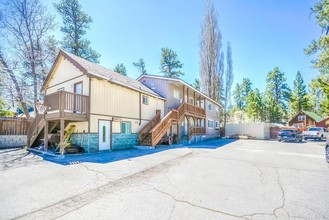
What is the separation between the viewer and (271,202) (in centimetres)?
400

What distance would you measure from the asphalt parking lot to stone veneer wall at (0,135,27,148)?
11.2m

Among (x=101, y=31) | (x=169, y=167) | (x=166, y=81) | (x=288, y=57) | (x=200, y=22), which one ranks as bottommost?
(x=169, y=167)

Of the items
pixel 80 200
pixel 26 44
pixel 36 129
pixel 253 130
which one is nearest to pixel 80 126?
pixel 36 129

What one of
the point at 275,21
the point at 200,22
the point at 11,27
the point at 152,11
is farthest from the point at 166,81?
the point at 200,22

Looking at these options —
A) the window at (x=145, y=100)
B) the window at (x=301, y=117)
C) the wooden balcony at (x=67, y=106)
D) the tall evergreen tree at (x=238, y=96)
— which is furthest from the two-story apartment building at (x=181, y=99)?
the window at (x=301, y=117)

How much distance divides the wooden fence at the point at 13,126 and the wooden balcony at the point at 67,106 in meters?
7.02

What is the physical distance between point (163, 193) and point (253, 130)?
91.5 feet

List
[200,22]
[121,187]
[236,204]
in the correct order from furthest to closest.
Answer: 1. [200,22]
2. [121,187]
3. [236,204]

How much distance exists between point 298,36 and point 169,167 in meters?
18.2

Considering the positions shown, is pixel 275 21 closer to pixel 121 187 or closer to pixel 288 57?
pixel 288 57

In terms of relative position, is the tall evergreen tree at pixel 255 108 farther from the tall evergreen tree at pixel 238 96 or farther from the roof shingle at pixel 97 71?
the roof shingle at pixel 97 71

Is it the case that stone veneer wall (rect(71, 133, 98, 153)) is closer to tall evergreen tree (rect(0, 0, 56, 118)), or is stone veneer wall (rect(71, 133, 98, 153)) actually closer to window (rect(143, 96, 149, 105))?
window (rect(143, 96, 149, 105))

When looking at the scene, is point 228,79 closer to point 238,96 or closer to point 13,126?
point 238,96

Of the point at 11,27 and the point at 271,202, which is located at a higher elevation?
the point at 11,27
